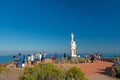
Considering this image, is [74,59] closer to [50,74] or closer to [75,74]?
[75,74]

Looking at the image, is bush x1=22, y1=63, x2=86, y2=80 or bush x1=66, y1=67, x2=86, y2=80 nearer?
bush x1=22, y1=63, x2=86, y2=80

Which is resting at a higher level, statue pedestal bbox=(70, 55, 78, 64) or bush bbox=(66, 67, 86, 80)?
statue pedestal bbox=(70, 55, 78, 64)

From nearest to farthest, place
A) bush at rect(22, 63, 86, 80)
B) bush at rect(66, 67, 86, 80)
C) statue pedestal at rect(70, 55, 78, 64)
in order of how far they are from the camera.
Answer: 1. bush at rect(22, 63, 86, 80)
2. bush at rect(66, 67, 86, 80)
3. statue pedestal at rect(70, 55, 78, 64)

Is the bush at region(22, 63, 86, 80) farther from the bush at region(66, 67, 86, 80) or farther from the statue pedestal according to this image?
the statue pedestal

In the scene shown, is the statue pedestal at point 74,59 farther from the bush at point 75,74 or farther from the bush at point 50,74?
the bush at point 75,74

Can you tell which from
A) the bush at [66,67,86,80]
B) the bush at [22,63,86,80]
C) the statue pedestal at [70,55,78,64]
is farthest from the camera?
the statue pedestal at [70,55,78,64]

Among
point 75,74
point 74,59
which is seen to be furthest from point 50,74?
point 74,59

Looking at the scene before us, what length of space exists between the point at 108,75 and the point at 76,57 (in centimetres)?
1315

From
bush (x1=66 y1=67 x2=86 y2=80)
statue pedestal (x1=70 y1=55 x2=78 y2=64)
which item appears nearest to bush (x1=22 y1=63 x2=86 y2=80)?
bush (x1=66 y1=67 x2=86 y2=80)

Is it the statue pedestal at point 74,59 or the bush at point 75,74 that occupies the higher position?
the statue pedestal at point 74,59

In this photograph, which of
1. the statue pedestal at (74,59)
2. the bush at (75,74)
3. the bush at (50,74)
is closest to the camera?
the bush at (50,74)

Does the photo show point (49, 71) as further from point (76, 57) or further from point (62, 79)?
point (76, 57)

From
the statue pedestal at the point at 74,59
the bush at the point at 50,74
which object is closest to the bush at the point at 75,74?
the bush at the point at 50,74

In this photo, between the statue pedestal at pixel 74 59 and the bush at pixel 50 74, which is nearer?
the bush at pixel 50 74
